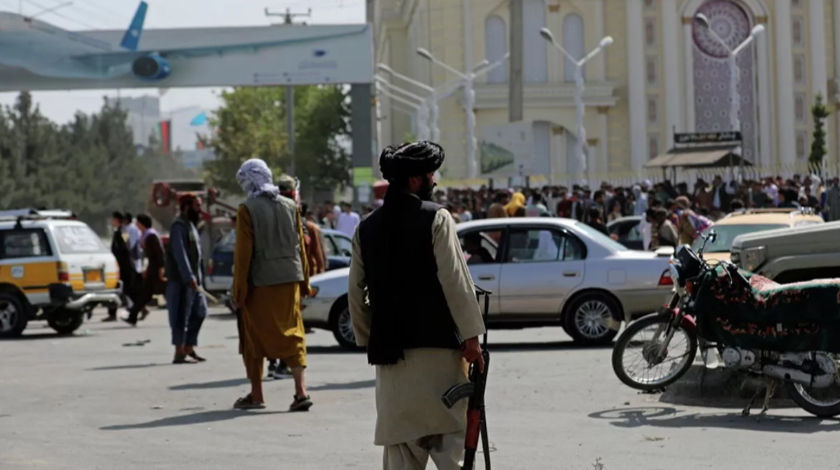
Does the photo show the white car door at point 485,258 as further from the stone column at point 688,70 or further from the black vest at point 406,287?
the stone column at point 688,70

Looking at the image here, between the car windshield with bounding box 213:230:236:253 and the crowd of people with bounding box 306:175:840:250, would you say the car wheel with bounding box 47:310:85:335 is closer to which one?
the car windshield with bounding box 213:230:236:253

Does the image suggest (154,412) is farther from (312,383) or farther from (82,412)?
(312,383)

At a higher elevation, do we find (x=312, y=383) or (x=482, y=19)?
(x=482, y=19)

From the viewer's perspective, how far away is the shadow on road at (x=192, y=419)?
11.2m

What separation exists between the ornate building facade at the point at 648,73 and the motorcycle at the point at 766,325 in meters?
65.4

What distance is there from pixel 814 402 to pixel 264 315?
3918 mm

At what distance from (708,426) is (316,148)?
84597mm

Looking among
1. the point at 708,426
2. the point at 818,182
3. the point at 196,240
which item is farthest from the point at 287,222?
the point at 818,182

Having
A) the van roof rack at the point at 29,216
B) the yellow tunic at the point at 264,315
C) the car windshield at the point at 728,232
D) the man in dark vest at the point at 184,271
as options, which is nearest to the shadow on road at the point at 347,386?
the yellow tunic at the point at 264,315

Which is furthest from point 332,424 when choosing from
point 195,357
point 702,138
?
point 702,138

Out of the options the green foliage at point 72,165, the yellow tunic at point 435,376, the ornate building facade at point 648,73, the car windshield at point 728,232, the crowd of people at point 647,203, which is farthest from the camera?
the green foliage at point 72,165

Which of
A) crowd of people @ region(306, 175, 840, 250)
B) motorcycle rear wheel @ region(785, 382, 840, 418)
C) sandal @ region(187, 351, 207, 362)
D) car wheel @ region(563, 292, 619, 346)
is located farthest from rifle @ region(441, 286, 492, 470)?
crowd of people @ region(306, 175, 840, 250)

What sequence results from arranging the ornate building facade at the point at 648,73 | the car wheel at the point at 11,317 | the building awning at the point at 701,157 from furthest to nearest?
the ornate building facade at the point at 648,73 → the building awning at the point at 701,157 → the car wheel at the point at 11,317

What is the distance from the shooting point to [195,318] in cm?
1605
